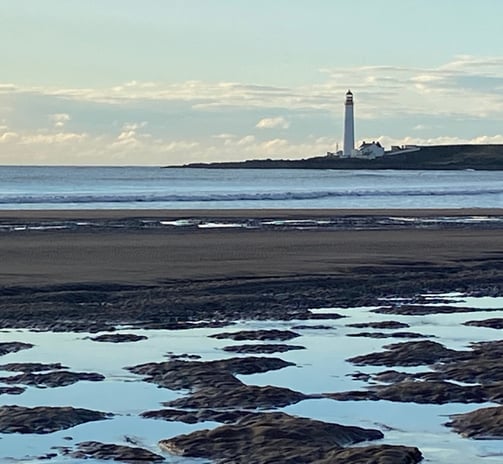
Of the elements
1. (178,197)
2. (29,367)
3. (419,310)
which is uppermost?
(178,197)

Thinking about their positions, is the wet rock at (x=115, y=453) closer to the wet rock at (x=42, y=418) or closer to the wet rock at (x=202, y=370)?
the wet rock at (x=42, y=418)

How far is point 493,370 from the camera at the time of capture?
10.4 m

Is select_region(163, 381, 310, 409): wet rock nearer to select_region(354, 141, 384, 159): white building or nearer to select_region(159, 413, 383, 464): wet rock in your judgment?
select_region(159, 413, 383, 464): wet rock

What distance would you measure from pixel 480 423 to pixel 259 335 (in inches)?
175

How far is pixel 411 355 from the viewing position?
37.4 feet

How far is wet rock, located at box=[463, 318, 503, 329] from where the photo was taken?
44.7ft

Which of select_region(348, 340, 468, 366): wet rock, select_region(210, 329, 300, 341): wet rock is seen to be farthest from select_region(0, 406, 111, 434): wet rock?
select_region(210, 329, 300, 341): wet rock

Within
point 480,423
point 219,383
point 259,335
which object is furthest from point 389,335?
point 480,423

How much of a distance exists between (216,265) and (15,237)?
7.60m

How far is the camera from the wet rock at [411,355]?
11148mm

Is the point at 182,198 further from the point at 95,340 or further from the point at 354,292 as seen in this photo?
the point at 95,340

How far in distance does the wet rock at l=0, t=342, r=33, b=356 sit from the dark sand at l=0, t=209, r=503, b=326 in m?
1.45

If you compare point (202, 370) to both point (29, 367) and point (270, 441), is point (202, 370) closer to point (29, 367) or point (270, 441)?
point (29, 367)

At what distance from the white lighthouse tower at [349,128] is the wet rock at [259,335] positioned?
121485 mm
